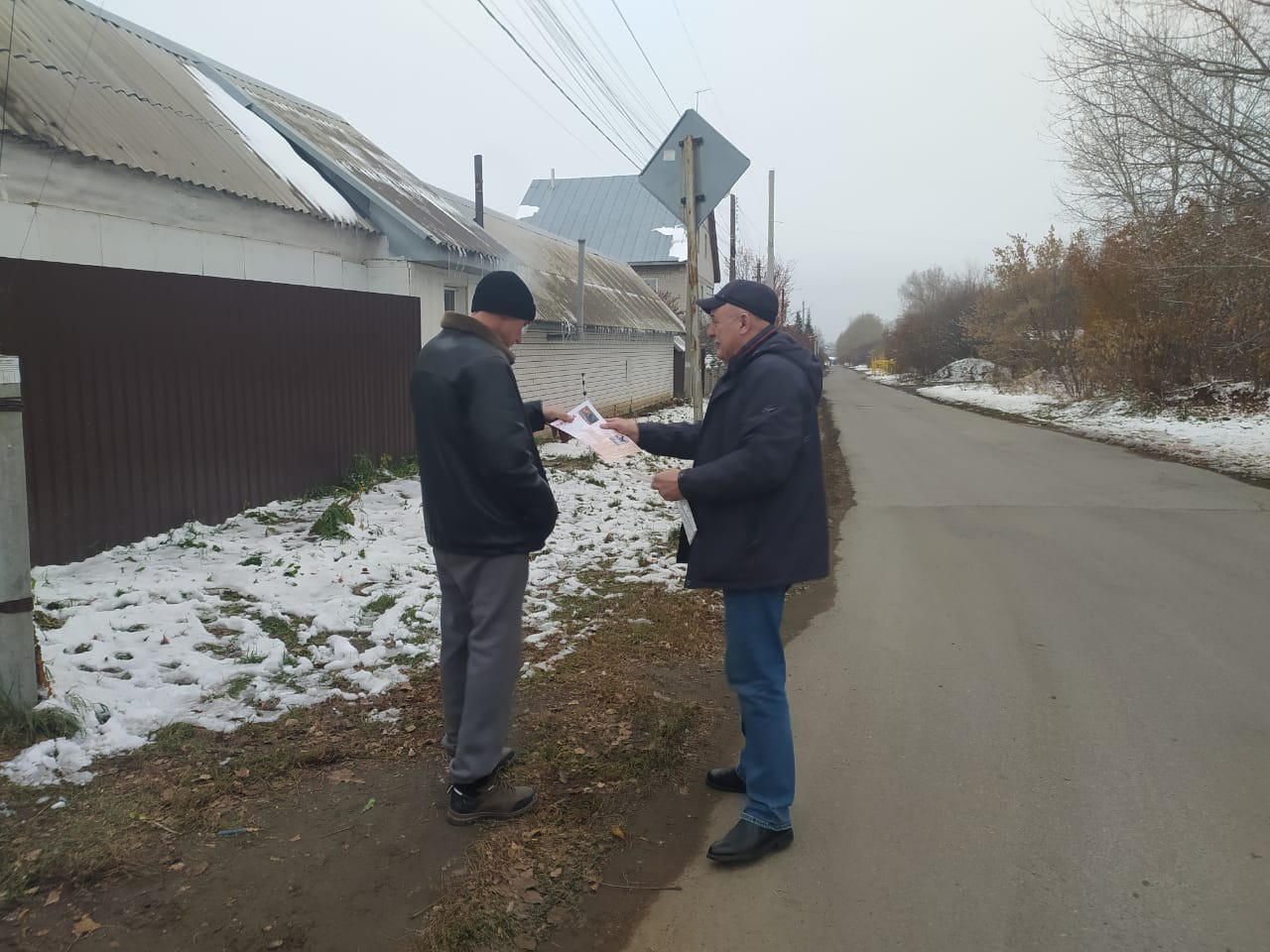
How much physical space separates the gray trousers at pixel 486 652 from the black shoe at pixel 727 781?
2.85 feet

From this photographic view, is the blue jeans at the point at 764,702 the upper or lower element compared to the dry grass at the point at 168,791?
upper

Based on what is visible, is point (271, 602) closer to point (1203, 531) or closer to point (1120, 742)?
point (1120, 742)

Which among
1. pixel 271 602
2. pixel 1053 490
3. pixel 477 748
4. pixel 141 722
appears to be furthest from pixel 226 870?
pixel 1053 490

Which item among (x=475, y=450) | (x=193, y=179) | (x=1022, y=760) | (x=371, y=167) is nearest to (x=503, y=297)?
(x=475, y=450)

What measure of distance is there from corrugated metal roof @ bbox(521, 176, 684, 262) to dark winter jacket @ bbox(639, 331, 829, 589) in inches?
1295

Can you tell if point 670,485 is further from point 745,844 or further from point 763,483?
point 745,844

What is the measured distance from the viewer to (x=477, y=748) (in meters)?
3.26

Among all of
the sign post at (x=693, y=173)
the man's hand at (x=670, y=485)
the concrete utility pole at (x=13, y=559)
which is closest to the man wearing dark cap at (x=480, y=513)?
the man's hand at (x=670, y=485)

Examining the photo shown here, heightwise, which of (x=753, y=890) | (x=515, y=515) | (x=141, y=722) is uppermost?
(x=515, y=515)

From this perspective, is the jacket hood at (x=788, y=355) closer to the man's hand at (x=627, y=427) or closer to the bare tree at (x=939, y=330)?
the man's hand at (x=627, y=427)

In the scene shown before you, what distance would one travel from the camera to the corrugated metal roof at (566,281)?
50.5 ft

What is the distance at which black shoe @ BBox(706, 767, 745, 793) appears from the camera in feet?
11.7

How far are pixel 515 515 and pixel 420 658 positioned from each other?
190 cm

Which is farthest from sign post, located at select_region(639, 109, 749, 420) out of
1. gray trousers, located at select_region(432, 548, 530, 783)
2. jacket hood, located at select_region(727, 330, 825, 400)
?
gray trousers, located at select_region(432, 548, 530, 783)
